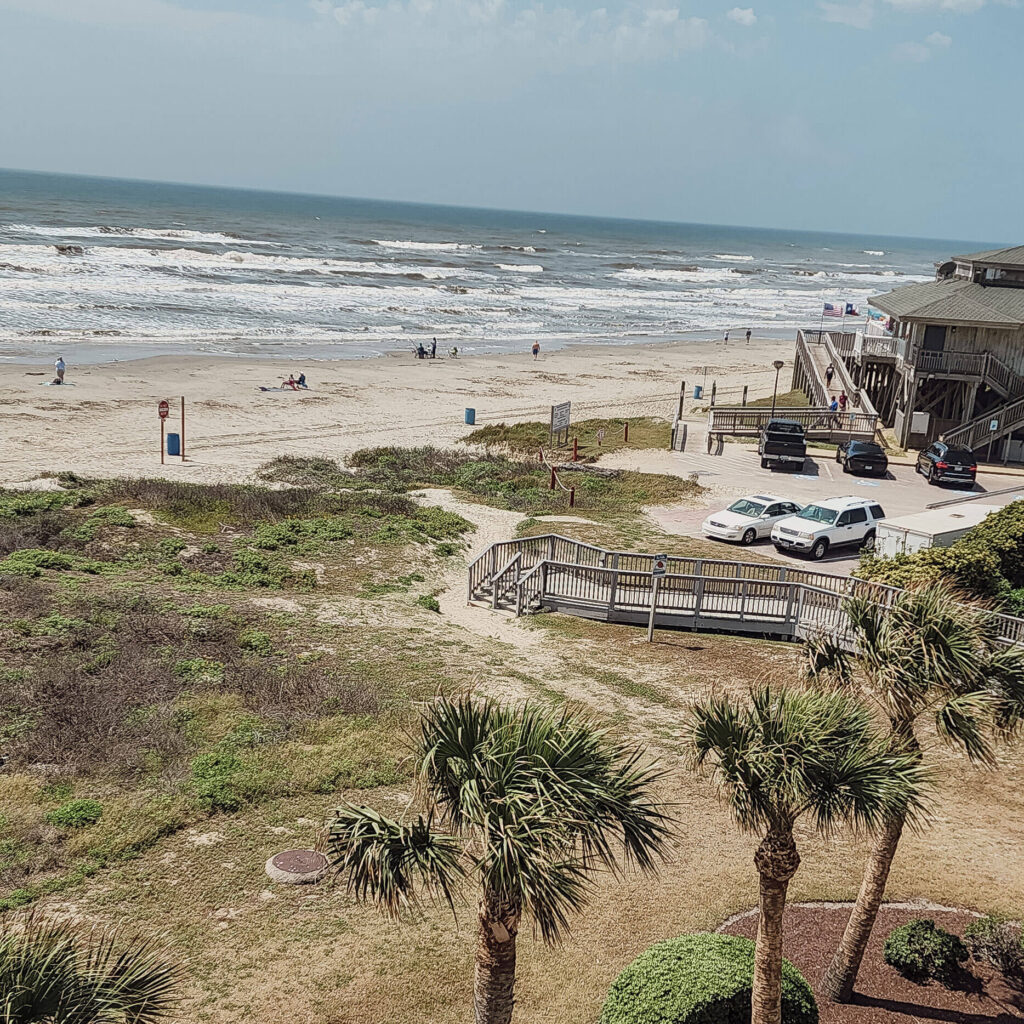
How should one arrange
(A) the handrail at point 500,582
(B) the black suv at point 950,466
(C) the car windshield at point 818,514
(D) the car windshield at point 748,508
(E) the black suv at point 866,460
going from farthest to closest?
(E) the black suv at point 866,460 < (B) the black suv at point 950,466 < (D) the car windshield at point 748,508 < (C) the car windshield at point 818,514 < (A) the handrail at point 500,582

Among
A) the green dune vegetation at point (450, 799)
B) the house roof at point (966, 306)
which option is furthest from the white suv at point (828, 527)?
the house roof at point (966, 306)

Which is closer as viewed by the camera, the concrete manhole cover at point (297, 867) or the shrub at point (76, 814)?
the concrete manhole cover at point (297, 867)

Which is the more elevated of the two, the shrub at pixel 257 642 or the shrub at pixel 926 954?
the shrub at pixel 926 954

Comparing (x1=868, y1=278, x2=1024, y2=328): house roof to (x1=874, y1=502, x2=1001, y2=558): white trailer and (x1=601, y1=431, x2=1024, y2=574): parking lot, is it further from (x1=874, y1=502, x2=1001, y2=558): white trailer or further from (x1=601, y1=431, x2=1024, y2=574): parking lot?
(x1=874, y1=502, x2=1001, y2=558): white trailer

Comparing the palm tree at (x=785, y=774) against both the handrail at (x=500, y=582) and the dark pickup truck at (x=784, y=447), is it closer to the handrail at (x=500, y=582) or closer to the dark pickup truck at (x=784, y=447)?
the handrail at (x=500, y=582)

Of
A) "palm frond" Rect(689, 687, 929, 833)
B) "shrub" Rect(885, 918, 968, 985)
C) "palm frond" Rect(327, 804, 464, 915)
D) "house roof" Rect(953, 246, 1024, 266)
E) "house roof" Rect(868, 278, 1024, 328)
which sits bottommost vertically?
"shrub" Rect(885, 918, 968, 985)

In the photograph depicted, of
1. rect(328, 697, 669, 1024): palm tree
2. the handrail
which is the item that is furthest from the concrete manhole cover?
the handrail

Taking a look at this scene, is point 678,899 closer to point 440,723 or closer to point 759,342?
point 440,723
